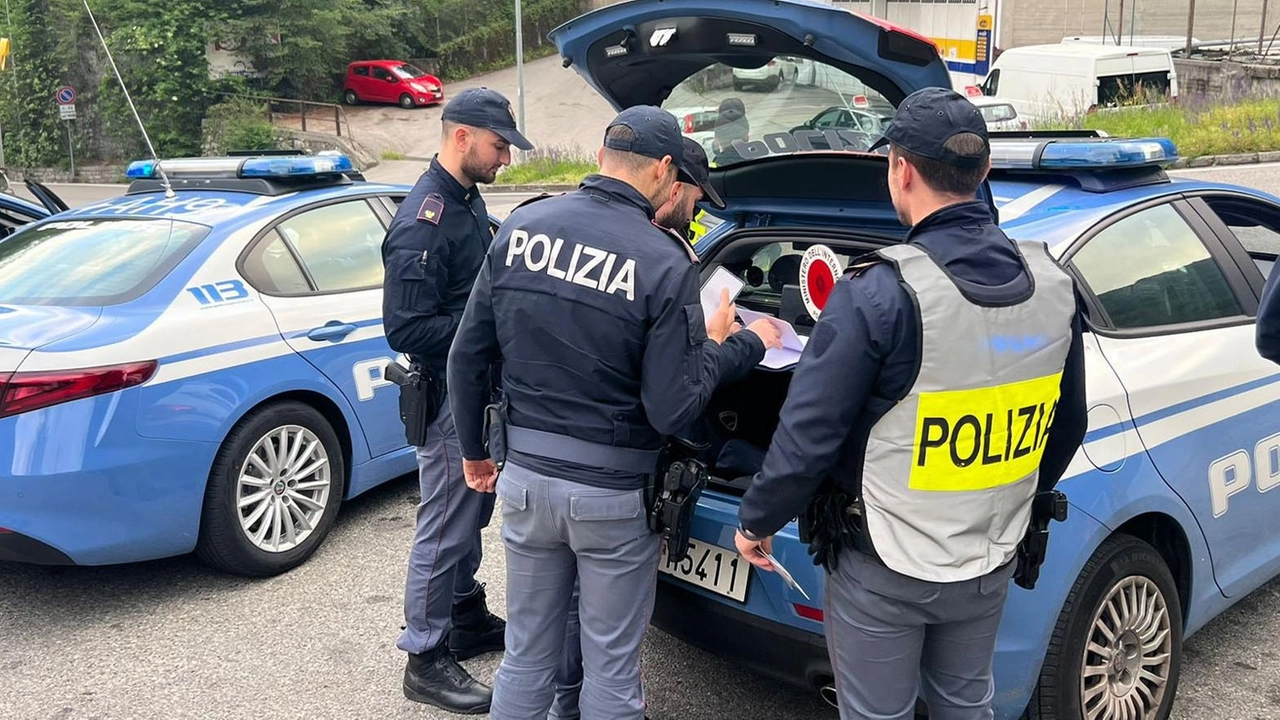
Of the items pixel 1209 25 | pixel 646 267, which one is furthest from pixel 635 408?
pixel 1209 25

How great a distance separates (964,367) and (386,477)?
334 cm

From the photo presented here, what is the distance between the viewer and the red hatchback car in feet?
115

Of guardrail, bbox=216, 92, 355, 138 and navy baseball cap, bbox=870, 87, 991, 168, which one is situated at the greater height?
guardrail, bbox=216, 92, 355, 138

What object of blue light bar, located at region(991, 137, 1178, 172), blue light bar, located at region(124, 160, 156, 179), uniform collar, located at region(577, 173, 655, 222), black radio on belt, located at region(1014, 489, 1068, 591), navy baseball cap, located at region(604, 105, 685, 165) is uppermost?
navy baseball cap, located at region(604, 105, 685, 165)

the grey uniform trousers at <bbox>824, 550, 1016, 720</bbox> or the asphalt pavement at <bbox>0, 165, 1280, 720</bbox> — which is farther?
the asphalt pavement at <bbox>0, 165, 1280, 720</bbox>

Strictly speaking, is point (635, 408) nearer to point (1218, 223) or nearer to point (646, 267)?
point (646, 267)

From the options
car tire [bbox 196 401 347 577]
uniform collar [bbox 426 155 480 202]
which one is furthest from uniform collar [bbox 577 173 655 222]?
car tire [bbox 196 401 347 577]

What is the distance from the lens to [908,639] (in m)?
2.22

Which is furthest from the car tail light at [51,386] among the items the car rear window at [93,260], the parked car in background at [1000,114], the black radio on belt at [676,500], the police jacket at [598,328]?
the parked car in background at [1000,114]

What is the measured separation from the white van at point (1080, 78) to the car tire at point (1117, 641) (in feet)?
56.0

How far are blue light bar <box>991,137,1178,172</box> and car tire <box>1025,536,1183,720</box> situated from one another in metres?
1.12

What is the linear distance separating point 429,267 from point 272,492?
5.03ft

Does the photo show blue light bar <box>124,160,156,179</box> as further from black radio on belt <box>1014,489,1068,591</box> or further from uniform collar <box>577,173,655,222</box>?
black radio on belt <box>1014,489,1068,591</box>

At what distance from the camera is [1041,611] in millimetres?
2521
